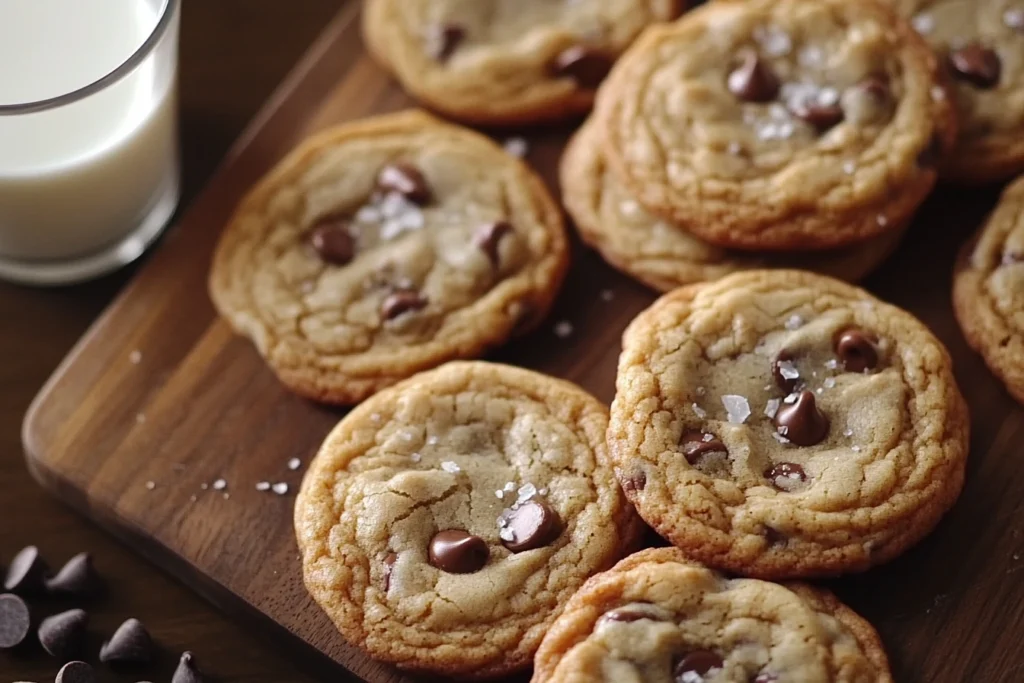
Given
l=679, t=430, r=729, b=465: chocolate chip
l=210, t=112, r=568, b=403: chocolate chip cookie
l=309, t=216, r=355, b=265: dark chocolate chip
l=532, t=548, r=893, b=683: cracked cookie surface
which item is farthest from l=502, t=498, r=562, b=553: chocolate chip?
l=309, t=216, r=355, b=265: dark chocolate chip

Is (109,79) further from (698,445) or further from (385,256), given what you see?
(698,445)

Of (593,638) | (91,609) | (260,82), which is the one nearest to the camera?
(593,638)

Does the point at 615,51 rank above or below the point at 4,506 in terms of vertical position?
above

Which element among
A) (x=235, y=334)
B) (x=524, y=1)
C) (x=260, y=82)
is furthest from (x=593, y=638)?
(x=260, y=82)

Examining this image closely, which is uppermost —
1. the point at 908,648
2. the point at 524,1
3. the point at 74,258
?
the point at 524,1

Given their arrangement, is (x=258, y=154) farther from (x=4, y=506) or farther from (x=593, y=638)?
(x=593, y=638)

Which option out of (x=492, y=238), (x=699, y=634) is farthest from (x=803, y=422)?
(x=492, y=238)

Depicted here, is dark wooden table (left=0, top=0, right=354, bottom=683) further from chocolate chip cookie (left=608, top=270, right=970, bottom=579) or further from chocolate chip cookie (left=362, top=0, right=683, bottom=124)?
chocolate chip cookie (left=608, top=270, right=970, bottom=579)
